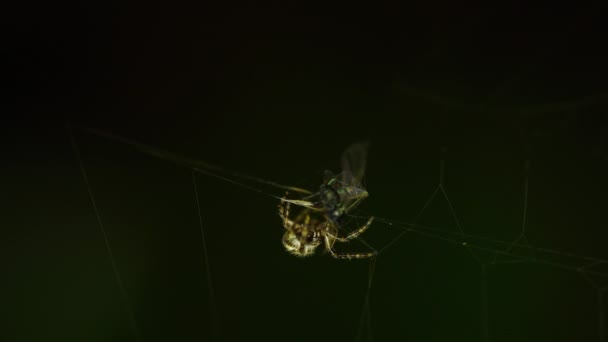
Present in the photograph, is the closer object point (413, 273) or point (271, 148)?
point (413, 273)

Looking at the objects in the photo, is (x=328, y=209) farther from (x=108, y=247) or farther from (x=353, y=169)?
(x=108, y=247)

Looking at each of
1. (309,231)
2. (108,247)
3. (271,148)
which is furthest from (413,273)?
(108,247)

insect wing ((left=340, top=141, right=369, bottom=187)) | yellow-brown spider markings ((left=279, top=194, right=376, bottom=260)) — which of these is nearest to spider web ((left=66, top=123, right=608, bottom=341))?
yellow-brown spider markings ((left=279, top=194, right=376, bottom=260))

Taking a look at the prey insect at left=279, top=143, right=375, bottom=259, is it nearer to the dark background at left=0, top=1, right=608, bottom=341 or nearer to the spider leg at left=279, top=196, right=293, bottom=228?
the spider leg at left=279, top=196, right=293, bottom=228

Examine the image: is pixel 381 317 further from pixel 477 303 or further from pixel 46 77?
pixel 46 77

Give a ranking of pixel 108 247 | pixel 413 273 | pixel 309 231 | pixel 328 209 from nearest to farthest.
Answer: pixel 328 209 < pixel 309 231 < pixel 413 273 < pixel 108 247

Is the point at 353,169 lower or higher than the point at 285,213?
higher

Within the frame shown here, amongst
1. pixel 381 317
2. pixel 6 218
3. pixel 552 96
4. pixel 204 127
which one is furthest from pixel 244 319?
pixel 552 96
